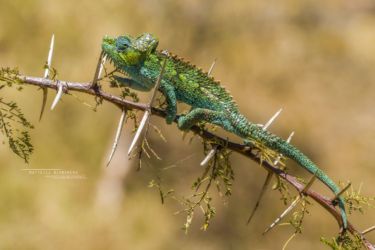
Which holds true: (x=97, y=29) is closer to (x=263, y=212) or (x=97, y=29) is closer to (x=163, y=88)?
(x=263, y=212)

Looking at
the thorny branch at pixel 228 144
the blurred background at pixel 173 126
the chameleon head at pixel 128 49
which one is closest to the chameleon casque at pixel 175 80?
the chameleon head at pixel 128 49

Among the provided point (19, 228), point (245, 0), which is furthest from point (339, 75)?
point (19, 228)

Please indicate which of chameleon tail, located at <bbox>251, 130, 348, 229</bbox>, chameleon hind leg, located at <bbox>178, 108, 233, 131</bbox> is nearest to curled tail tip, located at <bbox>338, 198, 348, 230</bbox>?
chameleon tail, located at <bbox>251, 130, 348, 229</bbox>

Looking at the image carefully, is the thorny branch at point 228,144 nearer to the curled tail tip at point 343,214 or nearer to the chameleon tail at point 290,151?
the curled tail tip at point 343,214

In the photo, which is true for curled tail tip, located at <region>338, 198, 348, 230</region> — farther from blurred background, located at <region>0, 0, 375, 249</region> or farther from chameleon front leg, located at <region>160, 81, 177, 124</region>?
blurred background, located at <region>0, 0, 375, 249</region>

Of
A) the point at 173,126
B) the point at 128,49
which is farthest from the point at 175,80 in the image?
the point at 173,126

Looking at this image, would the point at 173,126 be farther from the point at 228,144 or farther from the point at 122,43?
the point at 228,144
